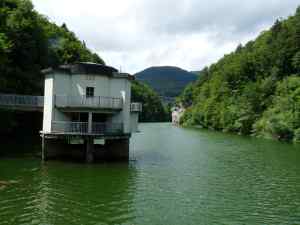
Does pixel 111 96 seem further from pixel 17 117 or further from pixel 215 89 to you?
pixel 215 89

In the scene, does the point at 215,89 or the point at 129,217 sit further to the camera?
the point at 215,89

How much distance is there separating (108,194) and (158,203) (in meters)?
3.42

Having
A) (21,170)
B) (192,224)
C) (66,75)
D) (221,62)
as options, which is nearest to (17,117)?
(66,75)

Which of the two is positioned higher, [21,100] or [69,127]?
[21,100]

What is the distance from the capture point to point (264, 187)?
25.9 metres

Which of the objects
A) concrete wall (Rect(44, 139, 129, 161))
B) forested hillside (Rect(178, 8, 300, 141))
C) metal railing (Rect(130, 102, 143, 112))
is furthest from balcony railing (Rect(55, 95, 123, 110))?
forested hillside (Rect(178, 8, 300, 141))

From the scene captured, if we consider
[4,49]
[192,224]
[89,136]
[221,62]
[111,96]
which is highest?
[221,62]

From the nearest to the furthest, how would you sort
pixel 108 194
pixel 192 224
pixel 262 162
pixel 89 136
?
pixel 192 224, pixel 108 194, pixel 89 136, pixel 262 162

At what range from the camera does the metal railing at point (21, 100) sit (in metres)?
38.9

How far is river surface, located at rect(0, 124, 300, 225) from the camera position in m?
18.2

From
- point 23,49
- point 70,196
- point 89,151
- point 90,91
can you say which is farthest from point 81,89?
point 23,49

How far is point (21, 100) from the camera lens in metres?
39.9

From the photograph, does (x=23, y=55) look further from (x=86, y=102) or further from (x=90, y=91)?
(x=86, y=102)

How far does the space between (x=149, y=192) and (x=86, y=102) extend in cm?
1378
